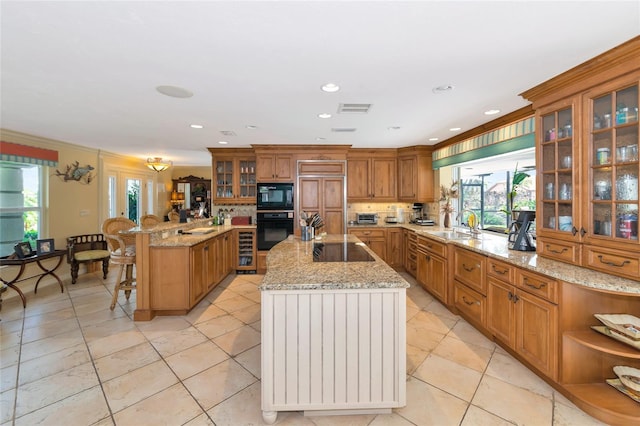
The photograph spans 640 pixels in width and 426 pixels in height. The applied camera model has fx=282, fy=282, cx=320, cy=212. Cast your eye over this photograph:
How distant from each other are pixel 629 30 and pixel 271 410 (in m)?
3.06

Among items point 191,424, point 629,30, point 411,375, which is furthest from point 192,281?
point 629,30

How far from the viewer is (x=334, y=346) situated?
173 cm

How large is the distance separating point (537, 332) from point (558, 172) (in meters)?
1.27

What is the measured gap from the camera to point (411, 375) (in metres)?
2.21

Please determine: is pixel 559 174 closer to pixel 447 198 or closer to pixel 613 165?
pixel 613 165

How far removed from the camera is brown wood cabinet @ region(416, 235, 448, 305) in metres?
3.55

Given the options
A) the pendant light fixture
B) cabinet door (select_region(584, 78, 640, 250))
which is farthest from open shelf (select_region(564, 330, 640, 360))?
Result: the pendant light fixture

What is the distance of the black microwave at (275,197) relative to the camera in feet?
16.8

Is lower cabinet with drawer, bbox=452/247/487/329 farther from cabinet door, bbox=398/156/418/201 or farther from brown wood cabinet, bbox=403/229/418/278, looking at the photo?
cabinet door, bbox=398/156/418/201

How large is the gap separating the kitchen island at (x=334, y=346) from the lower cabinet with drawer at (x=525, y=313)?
1162mm

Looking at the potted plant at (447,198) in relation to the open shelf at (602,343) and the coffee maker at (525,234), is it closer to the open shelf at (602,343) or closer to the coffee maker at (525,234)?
the coffee maker at (525,234)

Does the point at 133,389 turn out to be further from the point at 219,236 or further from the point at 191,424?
the point at 219,236

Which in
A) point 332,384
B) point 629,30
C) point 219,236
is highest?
→ point 629,30

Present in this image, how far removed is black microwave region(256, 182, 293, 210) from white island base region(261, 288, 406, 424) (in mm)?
3498
